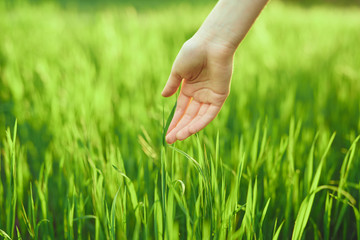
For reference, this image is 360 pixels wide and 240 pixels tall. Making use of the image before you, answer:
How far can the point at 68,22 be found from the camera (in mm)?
3283

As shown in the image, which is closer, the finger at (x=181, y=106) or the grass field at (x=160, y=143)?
the grass field at (x=160, y=143)

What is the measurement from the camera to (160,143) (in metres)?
0.99

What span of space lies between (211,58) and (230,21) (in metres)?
0.09

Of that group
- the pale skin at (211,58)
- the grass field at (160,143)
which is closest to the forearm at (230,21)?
the pale skin at (211,58)

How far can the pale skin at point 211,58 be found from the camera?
0.76 meters

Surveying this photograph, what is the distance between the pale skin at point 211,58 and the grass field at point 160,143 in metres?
0.09

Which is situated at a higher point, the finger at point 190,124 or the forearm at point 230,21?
the forearm at point 230,21

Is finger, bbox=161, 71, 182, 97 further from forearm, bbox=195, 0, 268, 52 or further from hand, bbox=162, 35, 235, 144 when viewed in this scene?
forearm, bbox=195, 0, 268, 52

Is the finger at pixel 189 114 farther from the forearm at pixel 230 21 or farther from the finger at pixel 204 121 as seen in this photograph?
the forearm at pixel 230 21

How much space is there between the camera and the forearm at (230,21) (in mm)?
751

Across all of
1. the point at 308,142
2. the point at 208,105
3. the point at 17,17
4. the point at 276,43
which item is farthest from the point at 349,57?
the point at 17,17

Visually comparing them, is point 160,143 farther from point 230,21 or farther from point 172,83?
point 230,21

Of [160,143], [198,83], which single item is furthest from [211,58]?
[160,143]

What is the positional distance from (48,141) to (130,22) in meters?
1.88
